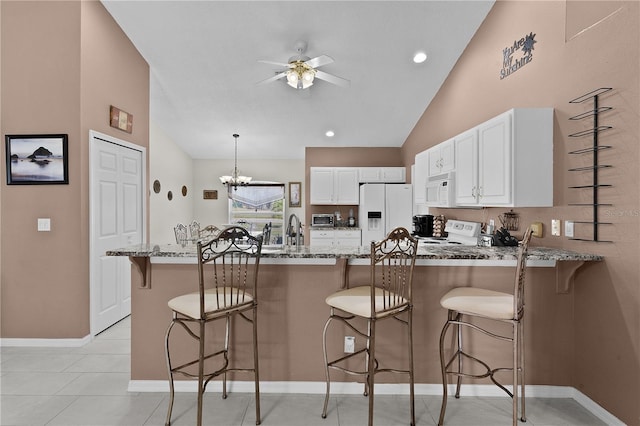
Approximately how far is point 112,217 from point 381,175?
439 cm

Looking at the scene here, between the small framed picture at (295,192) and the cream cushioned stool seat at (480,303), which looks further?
the small framed picture at (295,192)

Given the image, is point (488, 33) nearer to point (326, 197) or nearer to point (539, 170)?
point (539, 170)

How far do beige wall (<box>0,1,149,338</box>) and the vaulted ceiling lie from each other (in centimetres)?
71

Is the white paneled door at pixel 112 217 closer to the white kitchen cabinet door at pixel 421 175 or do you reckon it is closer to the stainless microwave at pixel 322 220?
the stainless microwave at pixel 322 220

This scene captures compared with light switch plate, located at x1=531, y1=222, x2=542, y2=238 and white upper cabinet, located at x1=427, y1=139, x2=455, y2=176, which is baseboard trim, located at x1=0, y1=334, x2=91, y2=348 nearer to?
white upper cabinet, located at x1=427, y1=139, x2=455, y2=176

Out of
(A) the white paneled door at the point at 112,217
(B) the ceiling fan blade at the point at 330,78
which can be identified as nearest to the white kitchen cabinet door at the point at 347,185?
(B) the ceiling fan blade at the point at 330,78

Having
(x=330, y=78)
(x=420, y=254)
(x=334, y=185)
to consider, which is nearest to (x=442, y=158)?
(x=330, y=78)

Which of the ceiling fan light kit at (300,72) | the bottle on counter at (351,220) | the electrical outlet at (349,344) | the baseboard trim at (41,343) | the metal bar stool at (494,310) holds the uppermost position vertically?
the ceiling fan light kit at (300,72)

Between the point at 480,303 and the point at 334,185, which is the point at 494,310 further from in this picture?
the point at 334,185

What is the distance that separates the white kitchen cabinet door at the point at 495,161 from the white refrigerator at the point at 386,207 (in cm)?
292

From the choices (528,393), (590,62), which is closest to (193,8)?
(590,62)

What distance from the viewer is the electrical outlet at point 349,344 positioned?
95.0 inches

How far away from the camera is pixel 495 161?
2.73 m

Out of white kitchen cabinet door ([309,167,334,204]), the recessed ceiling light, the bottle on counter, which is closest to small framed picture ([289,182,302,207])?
A: white kitchen cabinet door ([309,167,334,204])
